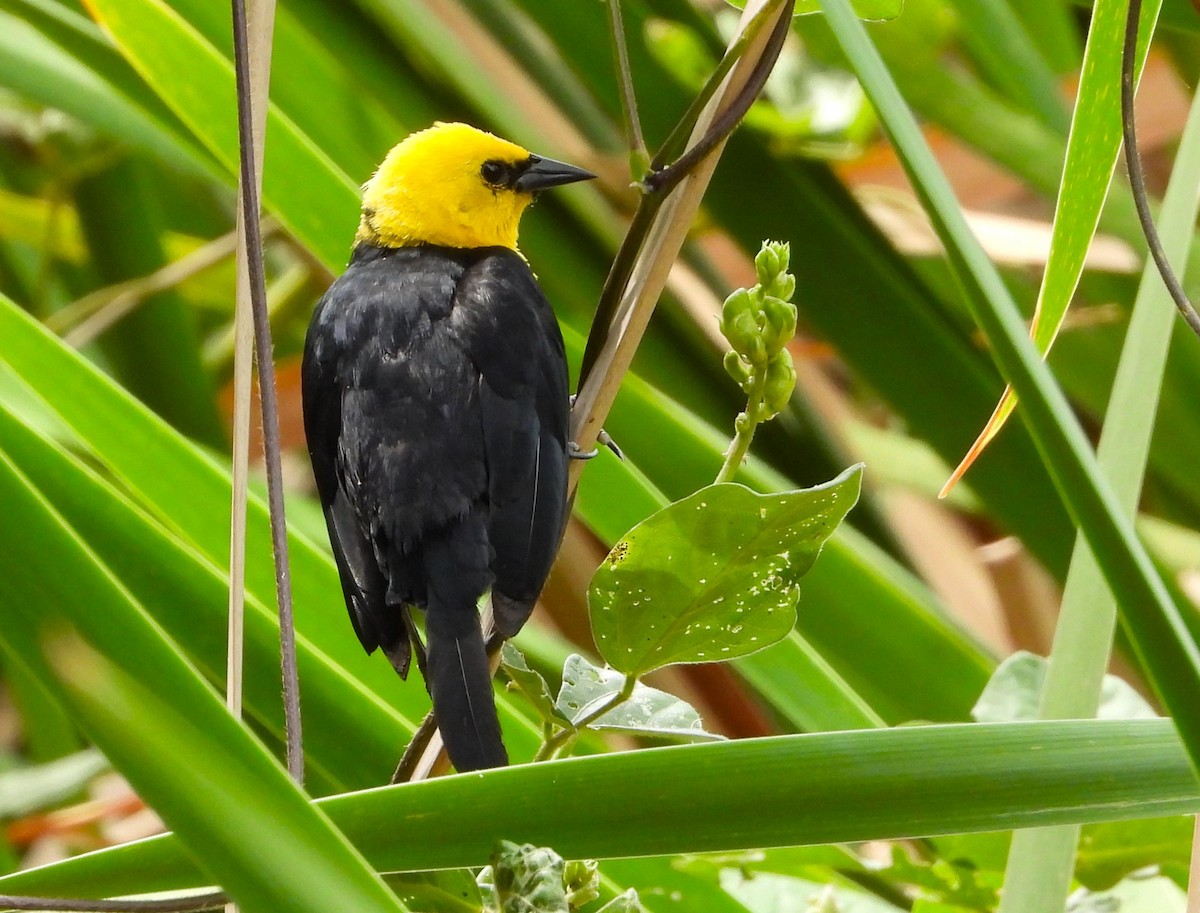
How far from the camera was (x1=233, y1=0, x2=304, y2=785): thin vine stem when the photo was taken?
1.77ft

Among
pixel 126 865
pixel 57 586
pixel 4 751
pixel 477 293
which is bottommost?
pixel 4 751

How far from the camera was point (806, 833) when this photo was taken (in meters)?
0.51

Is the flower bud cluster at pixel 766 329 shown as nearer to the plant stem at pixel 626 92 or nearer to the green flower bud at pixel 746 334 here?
the green flower bud at pixel 746 334

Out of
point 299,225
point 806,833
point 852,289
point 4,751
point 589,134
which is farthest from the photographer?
point 4,751

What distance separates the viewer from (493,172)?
1.24 meters

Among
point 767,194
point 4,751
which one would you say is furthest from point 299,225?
point 4,751

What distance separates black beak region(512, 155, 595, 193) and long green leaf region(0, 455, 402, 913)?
807mm

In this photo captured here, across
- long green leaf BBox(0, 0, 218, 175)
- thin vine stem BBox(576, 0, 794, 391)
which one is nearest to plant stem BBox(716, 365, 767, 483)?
thin vine stem BBox(576, 0, 794, 391)

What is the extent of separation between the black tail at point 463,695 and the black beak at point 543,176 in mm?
524

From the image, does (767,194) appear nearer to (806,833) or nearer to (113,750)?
(806,833)

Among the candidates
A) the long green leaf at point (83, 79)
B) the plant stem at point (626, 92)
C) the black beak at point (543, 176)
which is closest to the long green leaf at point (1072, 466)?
the plant stem at point (626, 92)

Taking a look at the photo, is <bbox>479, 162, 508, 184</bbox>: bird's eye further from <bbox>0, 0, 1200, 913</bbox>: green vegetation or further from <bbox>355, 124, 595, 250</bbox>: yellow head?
<bbox>0, 0, 1200, 913</bbox>: green vegetation

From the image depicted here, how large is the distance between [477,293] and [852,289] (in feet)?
2.00

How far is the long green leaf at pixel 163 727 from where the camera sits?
15.4 inches
